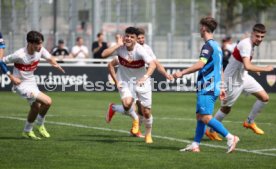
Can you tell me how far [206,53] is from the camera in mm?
13078

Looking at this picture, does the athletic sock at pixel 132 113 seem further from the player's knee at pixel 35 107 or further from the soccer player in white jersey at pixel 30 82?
the player's knee at pixel 35 107

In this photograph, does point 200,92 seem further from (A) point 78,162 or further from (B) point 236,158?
(A) point 78,162

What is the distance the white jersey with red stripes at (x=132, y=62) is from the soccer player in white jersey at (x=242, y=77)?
1.68 metres

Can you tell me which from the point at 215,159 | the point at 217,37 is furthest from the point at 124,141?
the point at 217,37

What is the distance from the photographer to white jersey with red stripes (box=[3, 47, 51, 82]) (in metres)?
15.2

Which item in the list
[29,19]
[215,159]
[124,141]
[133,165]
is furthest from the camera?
[29,19]

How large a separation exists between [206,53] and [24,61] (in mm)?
3743

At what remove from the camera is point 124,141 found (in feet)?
49.1

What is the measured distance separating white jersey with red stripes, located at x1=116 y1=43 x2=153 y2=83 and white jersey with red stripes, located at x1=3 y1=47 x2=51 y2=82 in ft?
4.70

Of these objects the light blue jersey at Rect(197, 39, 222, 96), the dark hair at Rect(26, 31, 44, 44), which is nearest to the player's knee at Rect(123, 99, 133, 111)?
the dark hair at Rect(26, 31, 44, 44)

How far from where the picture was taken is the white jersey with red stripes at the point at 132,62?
14875 mm

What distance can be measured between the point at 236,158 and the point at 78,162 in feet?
7.92

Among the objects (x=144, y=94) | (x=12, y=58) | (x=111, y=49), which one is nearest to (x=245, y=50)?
(x=144, y=94)

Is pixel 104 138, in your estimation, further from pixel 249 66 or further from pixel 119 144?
pixel 249 66
